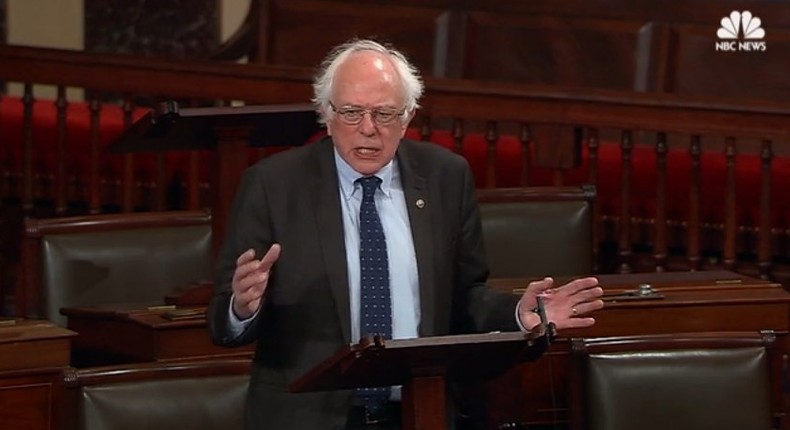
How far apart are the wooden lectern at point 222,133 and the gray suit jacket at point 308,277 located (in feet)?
3.26

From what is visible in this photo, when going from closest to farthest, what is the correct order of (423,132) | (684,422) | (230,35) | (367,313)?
(367,313)
(684,422)
(423,132)
(230,35)

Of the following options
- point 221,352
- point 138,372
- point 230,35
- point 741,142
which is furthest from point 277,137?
point 230,35

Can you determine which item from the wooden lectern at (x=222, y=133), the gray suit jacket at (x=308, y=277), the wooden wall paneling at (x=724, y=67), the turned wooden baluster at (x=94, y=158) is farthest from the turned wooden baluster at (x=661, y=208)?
the gray suit jacket at (x=308, y=277)

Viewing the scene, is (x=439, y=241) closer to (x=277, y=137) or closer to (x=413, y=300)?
(x=413, y=300)

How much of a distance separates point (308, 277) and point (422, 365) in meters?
0.42

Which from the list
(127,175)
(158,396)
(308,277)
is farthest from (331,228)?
(127,175)

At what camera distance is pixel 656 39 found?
24.0 ft

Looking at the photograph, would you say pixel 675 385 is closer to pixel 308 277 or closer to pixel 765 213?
pixel 308 277

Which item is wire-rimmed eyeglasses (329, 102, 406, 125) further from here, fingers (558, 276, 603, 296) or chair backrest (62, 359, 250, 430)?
chair backrest (62, 359, 250, 430)

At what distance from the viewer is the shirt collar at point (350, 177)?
12.3 ft

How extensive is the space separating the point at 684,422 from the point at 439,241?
2.97 feet

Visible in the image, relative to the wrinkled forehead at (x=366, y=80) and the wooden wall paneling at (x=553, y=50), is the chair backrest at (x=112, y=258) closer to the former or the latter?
the wrinkled forehead at (x=366, y=80)

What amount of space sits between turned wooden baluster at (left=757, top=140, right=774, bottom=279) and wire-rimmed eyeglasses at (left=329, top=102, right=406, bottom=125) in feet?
8.53

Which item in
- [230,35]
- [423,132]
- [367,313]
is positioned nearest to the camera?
[367,313]
